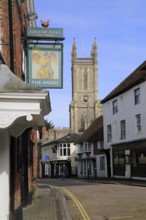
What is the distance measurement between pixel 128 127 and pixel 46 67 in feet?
99.2

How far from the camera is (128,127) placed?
4206 cm

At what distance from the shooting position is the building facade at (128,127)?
3869 centimetres

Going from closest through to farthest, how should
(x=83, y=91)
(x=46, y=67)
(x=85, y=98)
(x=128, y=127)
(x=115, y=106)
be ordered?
(x=46, y=67) < (x=128, y=127) < (x=115, y=106) < (x=85, y=98) < (x=83, y=91)

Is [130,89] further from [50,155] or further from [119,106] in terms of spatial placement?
[50,155]

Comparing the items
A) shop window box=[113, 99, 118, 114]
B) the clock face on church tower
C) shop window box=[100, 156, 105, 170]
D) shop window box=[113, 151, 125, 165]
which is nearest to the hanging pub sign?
shop window box=[113, 151, 125, 165]

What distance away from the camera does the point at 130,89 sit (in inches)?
1628

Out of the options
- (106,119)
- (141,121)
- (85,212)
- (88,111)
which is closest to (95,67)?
(88,111)

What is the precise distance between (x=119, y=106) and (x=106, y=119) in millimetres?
4621

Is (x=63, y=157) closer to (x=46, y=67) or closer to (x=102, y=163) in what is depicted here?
(x=102, y=163)

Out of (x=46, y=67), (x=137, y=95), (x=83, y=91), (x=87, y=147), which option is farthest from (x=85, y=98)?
(x=46, y=67)

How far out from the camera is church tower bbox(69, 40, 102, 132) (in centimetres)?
13462

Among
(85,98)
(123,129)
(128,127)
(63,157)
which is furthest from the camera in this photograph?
(85,98)

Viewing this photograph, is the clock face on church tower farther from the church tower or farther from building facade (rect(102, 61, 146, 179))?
building facade (rect(102, 61, 146, 179))

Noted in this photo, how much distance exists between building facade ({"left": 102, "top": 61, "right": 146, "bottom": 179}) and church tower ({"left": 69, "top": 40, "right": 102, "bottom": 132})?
275ft
